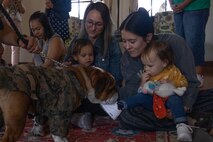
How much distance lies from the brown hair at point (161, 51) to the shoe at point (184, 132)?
1.08 ft

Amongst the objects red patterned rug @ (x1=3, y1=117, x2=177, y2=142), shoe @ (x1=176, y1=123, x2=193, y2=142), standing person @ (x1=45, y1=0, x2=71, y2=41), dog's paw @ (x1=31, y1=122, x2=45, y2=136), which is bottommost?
red patterned rug @ (x1=3, y1=117, x2=177, y2=142)

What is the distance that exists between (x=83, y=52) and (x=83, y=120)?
0.45 m

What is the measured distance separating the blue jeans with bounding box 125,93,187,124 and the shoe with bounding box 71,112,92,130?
242 millimetres

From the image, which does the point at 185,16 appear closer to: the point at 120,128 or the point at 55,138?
the point at 120,128

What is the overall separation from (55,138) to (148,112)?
1.73ft

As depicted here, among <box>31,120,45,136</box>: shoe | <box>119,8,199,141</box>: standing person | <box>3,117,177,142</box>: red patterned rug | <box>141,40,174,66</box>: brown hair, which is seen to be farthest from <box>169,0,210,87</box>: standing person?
<box>31,120,45,136</box>: shoe

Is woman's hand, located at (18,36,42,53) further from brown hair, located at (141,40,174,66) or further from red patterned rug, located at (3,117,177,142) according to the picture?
brown hair, located at (141,40,174,66)

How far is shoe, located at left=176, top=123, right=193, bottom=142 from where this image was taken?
161cm

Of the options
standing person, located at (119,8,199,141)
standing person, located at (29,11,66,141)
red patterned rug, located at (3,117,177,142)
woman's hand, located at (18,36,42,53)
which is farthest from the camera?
standing person, located at (29,11,66,141)

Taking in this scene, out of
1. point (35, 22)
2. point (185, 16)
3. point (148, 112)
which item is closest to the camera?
point (148, 112)

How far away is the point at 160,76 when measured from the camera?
182cm

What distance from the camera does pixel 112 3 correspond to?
203 inches

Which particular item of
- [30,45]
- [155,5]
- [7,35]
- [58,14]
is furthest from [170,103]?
[155,5]

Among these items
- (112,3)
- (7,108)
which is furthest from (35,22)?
(112,3)
